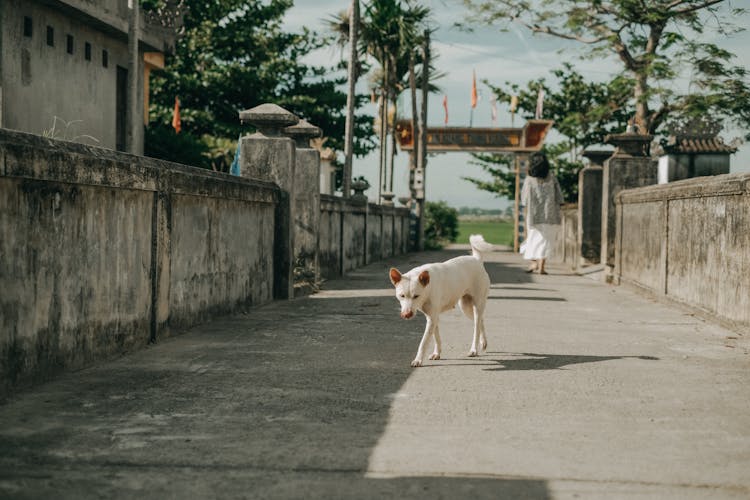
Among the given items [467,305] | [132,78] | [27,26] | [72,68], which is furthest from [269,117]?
[132,78]

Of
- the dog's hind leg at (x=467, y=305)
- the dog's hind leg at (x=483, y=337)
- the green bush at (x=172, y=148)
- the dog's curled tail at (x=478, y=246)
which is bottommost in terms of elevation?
the dog's hind leg at (x=483, y=337)

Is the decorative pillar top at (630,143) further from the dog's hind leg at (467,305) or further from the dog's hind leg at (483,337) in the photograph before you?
the dog's hind leg at (483,337)

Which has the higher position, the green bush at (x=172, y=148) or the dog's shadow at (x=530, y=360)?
the green bush at (x=172, y=148)

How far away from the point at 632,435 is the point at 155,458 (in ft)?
7.70

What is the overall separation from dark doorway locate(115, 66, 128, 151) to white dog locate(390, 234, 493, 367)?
17134mm

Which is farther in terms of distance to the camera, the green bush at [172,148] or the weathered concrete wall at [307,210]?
the green bush at [172,148]

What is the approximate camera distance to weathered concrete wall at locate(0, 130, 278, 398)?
518cm

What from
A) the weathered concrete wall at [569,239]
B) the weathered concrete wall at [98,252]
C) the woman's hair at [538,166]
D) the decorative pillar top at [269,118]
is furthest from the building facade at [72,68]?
the weathered concrete wall at [569,239]

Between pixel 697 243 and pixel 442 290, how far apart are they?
477 cm

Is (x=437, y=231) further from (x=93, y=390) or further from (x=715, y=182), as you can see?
(x=93, y=390)

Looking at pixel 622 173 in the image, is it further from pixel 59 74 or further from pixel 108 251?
pixel 59 74

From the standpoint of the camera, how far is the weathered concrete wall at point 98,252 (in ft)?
17.0

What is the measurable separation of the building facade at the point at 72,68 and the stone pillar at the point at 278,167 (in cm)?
398

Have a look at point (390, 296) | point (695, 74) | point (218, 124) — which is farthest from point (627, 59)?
point (390, 296)
